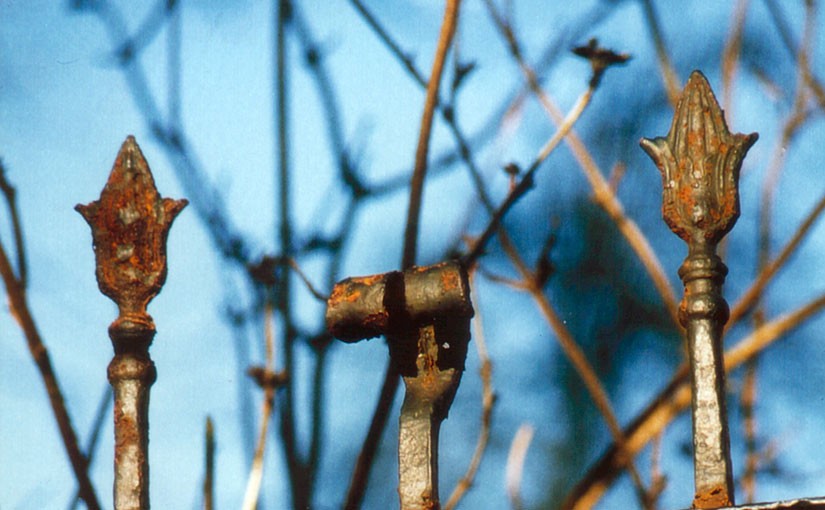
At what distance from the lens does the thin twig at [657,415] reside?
310 centimetres

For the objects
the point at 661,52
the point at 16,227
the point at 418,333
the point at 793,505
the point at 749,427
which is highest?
the point at 661,52

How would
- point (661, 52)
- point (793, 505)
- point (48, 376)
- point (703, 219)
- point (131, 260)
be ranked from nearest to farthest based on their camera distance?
point (793, 505)
point (703, 219)
point (131, 260)
point (48, 376)
point (661, 52)

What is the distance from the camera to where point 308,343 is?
3.00 m

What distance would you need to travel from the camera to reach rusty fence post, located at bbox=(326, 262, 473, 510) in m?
1.58

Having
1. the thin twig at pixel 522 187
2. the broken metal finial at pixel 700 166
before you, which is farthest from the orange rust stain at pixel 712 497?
the thin twig at pixel 522 187

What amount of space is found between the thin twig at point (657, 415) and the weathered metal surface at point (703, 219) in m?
1.58

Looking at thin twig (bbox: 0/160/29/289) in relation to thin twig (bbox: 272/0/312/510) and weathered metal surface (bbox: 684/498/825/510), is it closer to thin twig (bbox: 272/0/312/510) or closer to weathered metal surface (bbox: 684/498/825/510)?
thin twig (bbox: 272/0/312/510)

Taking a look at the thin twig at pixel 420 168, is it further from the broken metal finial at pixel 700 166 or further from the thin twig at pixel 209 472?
the broken metal finial at pixel 700 166

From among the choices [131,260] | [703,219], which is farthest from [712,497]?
[131,260]

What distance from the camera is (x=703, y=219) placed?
1.57 m

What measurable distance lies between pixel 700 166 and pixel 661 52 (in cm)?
207

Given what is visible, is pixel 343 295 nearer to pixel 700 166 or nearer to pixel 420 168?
pixel 700 166

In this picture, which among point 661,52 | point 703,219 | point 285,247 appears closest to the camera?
point 703,219

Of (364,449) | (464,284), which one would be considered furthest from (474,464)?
(464,284)
